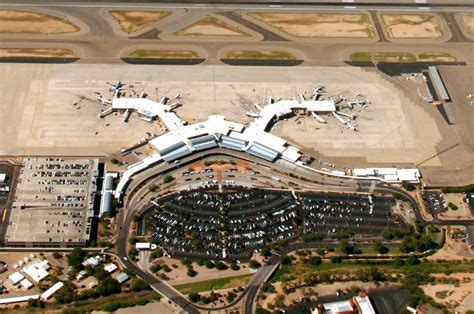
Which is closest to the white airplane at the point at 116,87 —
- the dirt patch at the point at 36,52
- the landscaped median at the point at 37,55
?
the landscaped median at the point at 37,55

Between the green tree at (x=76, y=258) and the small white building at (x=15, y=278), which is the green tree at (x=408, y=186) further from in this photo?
the small white building at (x=15, y=278)

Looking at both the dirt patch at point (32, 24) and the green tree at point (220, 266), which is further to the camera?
Result: the dirt patch at point (32, 24)

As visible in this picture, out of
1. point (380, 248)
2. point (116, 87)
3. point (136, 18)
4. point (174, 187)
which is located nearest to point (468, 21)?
point (380, 248)

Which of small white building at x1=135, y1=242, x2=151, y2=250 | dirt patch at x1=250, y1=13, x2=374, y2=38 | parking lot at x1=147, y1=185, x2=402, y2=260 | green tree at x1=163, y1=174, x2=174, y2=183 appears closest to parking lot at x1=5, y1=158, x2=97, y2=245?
small white building at x1=135, y1=242, x2=151, y2=250

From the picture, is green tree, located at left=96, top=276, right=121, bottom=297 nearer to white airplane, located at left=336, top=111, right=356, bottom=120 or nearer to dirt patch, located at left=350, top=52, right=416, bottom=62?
white airplane, located at left=336, top=111, right=356, bottom=120

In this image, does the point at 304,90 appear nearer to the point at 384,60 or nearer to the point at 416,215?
the point at 384,60

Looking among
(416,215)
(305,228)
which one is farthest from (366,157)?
(305,228)
